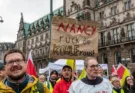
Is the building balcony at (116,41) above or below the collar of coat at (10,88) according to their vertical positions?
above

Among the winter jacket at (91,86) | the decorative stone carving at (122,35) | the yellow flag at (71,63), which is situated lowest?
the winter jacket at (91,86)

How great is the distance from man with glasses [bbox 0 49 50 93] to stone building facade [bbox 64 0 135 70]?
1138 inches

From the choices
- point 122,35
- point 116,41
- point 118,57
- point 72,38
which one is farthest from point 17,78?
point 116,41

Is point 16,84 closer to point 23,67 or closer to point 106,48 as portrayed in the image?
point 23,67

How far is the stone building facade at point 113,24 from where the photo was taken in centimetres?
3322

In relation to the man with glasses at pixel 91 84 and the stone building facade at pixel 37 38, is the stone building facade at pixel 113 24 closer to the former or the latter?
the stone building facade at pixel 37 38

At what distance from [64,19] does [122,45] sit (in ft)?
92.9

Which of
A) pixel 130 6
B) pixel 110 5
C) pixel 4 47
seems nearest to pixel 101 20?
pixel 110 5

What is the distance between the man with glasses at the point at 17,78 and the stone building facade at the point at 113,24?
28909mm

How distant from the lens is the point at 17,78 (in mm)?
2490

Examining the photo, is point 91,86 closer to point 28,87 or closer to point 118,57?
point 28,87

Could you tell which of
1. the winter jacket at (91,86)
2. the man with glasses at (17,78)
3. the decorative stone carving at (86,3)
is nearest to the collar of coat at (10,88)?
the man with glasses at (17,78)

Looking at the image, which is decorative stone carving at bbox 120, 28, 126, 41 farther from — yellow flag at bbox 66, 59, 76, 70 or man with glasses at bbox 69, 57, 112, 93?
man with glasses at bbox 69, 57, 112, 93

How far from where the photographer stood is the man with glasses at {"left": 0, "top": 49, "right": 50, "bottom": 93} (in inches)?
98.2
